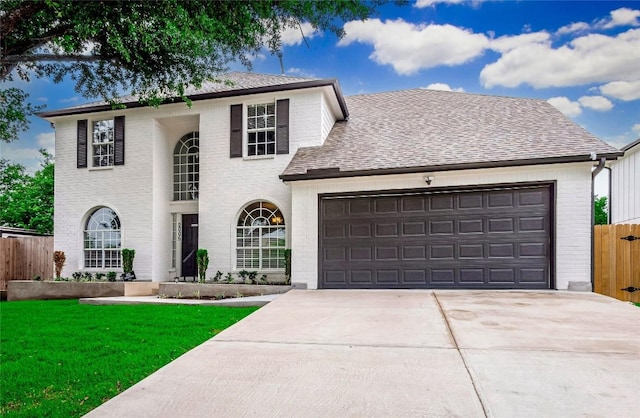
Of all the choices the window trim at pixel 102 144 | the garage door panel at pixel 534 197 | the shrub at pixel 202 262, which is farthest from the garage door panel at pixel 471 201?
the window trim at pixel 102 144

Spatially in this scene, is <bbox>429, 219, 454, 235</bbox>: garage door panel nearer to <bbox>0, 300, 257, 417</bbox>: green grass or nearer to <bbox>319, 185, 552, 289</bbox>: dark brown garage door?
<bbox>319, 185, 552, 289</bbox>: dark brown garage door

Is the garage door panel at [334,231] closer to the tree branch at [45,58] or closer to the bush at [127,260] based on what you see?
the tree branch at [45,58]

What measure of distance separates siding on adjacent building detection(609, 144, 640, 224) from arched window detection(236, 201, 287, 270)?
12273mm

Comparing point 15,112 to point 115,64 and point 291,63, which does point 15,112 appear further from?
point 291,63

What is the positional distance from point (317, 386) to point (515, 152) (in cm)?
782

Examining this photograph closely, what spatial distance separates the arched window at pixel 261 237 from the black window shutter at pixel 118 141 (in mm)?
4698

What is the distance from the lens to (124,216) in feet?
40.7

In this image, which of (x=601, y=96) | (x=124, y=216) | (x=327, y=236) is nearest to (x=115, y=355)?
(x=327, y=236)

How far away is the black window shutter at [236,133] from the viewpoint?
11.6m

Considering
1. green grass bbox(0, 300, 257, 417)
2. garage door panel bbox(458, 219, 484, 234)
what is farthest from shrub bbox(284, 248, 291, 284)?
garage door panel bbox(458, 219, 484, 234)

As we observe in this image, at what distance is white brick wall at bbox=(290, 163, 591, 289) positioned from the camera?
8.42 meters

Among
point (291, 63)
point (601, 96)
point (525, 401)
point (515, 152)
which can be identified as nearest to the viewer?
point (525, 401)

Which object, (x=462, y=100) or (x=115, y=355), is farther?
(x=462, y=100)

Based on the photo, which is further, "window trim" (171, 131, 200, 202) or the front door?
"window trim" (171, 131, 200, 202)
